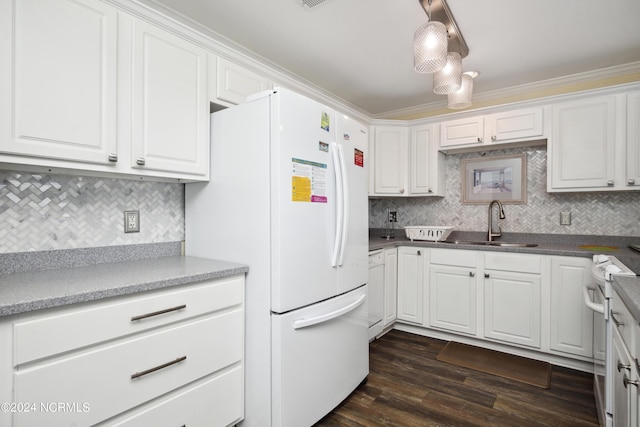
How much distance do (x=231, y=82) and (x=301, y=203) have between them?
97 centimetres

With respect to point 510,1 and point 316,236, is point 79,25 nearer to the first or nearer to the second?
point 316,236

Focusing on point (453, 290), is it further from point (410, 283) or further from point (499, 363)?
point (499, 363)

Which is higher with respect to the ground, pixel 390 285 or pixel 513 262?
pixel 513 262

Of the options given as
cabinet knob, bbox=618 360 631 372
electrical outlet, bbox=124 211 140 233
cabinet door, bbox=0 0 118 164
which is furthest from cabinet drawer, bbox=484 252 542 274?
cabinet door, bbox=0 0 118 164

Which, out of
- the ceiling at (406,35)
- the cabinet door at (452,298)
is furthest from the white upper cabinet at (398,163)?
the cabinet door at (452,298)

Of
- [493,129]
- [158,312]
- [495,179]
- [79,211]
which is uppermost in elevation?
[493,129]

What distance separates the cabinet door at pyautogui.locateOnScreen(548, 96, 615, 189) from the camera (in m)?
2.52

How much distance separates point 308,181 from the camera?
1728mm

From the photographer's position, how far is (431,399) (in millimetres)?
2051

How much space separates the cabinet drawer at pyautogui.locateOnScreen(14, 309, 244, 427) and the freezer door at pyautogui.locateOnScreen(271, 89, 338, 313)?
33 cm

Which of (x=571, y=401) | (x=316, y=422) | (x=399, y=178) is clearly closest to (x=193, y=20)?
(x=399, y=178)

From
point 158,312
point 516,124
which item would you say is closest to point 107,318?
point 158,312

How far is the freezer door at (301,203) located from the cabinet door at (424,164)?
1.79 m

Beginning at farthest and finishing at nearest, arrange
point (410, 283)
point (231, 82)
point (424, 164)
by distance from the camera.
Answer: point (424, 164) < point (410, 283) < point (231, 82)
